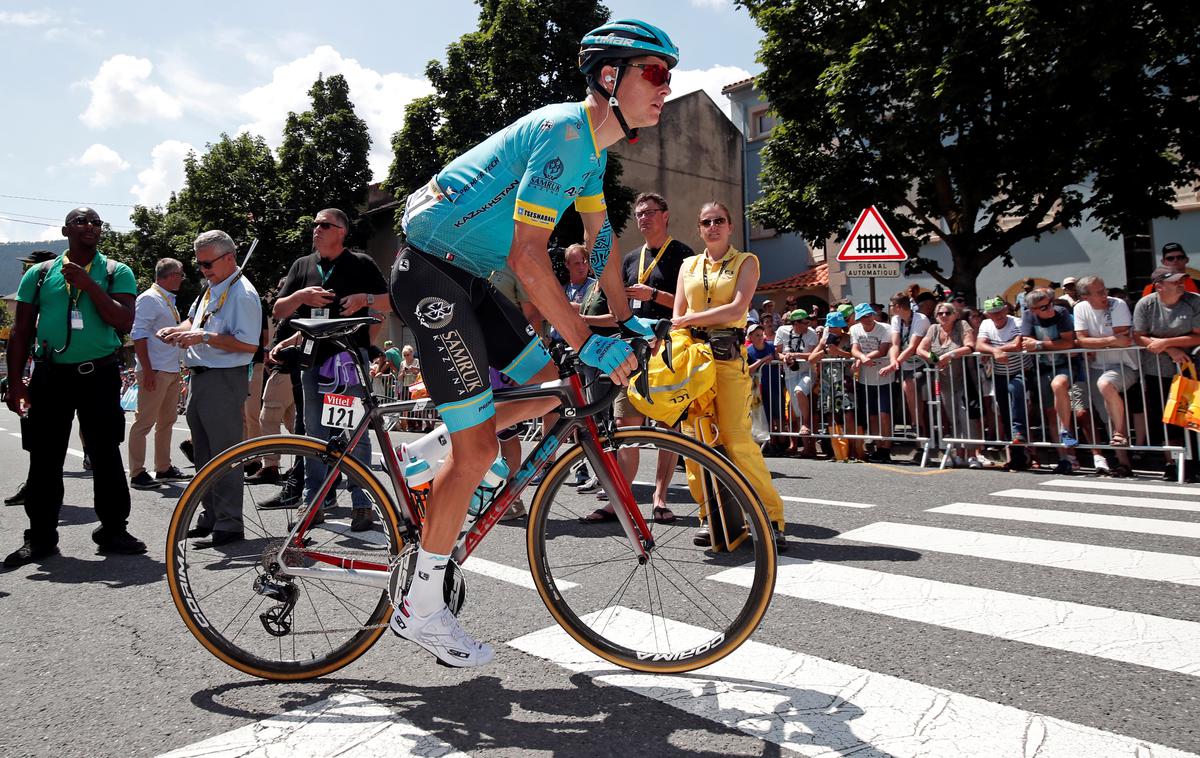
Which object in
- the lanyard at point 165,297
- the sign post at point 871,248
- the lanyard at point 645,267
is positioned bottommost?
the lanyard at point 645,267

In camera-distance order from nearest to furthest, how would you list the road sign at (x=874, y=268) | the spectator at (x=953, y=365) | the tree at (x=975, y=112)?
the spectator at (x=953, y=365), the road sign at (x=874, y=268), the tree at (x=975, y=112)

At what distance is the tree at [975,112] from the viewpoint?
634 inches

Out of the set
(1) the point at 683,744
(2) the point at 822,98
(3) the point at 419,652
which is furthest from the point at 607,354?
(2) the point at 822,98

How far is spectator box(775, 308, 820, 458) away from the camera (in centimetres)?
1049

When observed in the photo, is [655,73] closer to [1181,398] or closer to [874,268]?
[1181,398]

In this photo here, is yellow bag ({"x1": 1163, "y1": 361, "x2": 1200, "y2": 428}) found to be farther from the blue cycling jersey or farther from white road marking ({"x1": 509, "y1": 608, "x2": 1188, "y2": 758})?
the blue cycling jersey

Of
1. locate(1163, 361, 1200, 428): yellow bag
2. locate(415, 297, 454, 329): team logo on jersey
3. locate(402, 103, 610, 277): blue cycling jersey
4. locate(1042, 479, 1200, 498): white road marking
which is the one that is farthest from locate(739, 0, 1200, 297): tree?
locate(415, 297, 454, 329): team logo on jersey

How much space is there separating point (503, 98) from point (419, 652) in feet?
94.3

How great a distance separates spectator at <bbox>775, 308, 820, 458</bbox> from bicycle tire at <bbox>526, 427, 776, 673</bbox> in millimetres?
7596

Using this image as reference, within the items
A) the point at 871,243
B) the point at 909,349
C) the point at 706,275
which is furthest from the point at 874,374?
the point at 706,275

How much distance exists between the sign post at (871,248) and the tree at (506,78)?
1773cm

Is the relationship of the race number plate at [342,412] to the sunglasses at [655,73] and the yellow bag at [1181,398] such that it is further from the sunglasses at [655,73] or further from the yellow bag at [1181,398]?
the yellow bag at [1181,398]

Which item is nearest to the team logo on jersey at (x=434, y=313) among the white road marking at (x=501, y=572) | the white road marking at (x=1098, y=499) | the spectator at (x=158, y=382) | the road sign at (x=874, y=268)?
the white road marking at (x=501, y=572)

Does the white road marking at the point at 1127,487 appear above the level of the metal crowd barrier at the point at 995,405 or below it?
below
